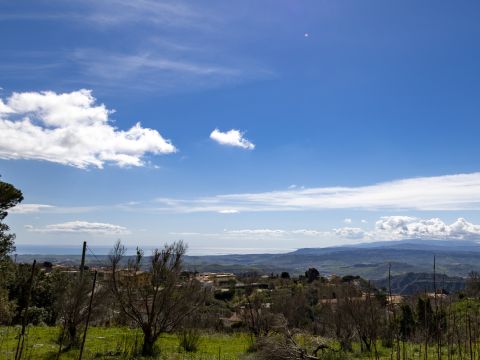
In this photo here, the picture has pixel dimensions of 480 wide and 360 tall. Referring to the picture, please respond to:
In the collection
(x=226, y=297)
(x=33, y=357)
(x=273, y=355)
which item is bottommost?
(x=226, y=297)

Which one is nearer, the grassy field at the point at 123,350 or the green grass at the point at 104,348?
the grassy field at the point at 123,350

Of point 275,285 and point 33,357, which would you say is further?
point 275,285

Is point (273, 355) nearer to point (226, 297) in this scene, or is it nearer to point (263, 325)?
point (263, 325)

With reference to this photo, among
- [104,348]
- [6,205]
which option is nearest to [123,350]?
[104,348]

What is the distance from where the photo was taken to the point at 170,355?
23.4 m

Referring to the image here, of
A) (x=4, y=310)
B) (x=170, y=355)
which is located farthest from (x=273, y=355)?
(x=4, y=310)

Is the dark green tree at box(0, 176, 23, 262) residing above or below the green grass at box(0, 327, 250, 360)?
above

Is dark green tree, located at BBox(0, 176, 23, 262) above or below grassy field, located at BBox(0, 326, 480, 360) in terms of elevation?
above

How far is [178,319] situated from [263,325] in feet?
33.1

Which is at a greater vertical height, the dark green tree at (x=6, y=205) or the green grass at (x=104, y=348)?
the dark green tree at (x=6, y=205)

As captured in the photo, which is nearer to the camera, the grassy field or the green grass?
the grassy field

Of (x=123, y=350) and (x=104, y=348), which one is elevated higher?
(x=123, y=350)

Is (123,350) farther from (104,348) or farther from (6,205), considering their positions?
(6,205)

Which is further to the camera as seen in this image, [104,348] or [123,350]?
[104,348]
